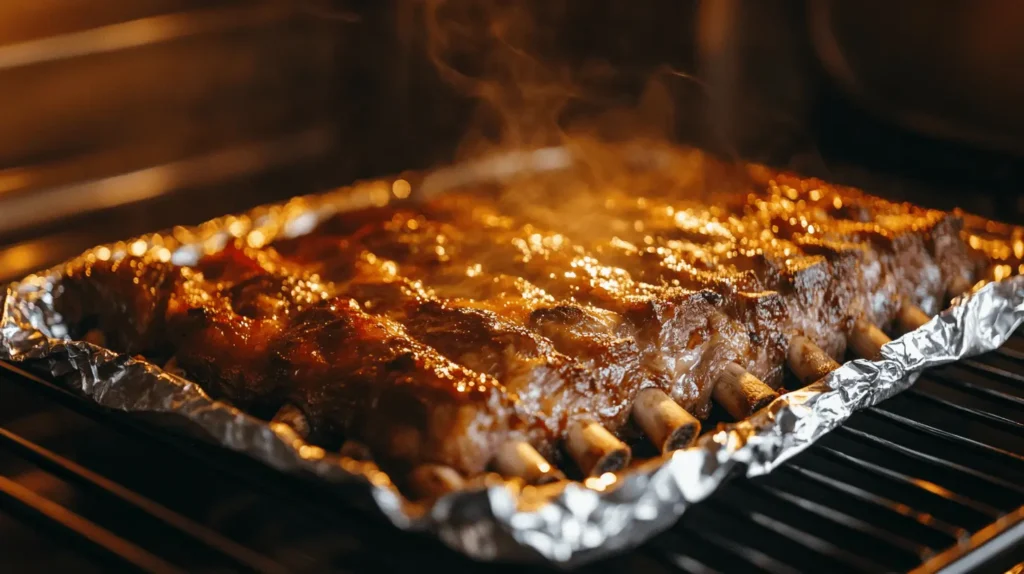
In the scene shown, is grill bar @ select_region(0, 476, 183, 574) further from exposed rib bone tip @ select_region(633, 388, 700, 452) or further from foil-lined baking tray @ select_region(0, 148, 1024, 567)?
exposed rib bone tip @ select_region(633, 388, 700, 452)

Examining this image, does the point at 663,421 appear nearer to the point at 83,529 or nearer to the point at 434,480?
the point at 434,480

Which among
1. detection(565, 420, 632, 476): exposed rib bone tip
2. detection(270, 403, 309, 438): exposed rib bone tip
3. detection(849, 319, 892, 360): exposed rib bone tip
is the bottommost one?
detection(270, 403, 309, 438): exposed rib bone tip

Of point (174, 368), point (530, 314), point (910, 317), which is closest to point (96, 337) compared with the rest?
point (174, 368)

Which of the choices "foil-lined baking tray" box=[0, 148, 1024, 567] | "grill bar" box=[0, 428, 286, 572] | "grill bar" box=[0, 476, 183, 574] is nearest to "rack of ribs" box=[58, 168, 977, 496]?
"foil-lined baking tray" box=[0, 148, 1024, 567]

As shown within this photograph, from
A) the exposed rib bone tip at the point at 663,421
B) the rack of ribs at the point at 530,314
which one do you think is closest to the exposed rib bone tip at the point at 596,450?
the rack of ribs at the point at 530,314

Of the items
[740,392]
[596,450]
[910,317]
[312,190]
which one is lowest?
[596,450]

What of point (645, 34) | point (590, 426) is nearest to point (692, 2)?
point (645, 34)
